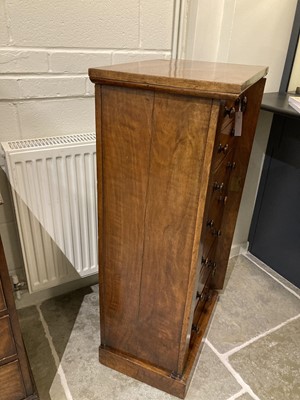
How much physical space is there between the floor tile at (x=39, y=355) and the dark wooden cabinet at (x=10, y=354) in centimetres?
17

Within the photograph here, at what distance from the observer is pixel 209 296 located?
169 centimetres

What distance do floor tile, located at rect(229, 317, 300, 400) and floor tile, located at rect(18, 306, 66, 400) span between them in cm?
77

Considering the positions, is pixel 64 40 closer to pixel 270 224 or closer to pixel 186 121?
pixel 186 121

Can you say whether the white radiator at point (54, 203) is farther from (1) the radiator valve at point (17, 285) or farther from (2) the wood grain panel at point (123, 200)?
(2) the wood grain panel at point (123, 200)

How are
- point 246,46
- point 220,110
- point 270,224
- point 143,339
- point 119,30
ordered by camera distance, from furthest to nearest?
point 270,224, point 246,46, point 119,30, point 143,339, point 220,110

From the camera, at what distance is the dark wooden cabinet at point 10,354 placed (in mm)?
949

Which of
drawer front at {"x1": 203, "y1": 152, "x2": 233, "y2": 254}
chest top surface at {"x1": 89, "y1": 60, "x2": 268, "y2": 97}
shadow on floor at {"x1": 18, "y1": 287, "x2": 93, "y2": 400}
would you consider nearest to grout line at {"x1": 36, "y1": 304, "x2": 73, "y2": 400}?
shadow on floor at {"x1": 18, "y1": 287, "x2": 93, "y2": 400}

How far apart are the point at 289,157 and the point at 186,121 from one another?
3.64ft

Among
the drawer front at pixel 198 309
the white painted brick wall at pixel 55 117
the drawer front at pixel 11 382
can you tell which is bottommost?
the drawer front at pixel 198 309

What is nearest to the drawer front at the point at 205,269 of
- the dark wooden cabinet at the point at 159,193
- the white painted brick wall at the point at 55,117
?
the dark wooden cabinet at the point at 159,193

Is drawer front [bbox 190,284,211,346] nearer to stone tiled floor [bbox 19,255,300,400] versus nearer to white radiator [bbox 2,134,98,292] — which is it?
stone tiled floor [bbox 19,255,300,400]

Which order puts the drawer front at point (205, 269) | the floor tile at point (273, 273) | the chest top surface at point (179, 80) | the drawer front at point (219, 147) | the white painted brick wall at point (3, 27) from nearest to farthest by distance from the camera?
the chest top surface at point (179, 80)
the drawer front at point (219, 147)
the white painted brick wall at point (3, 27)
the drawer front at point (205, 269)
the floor tile at point (273, 273)

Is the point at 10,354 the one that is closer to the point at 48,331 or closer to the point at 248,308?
the point at 48,331

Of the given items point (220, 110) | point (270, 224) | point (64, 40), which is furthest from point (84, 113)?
point (270, 224)
